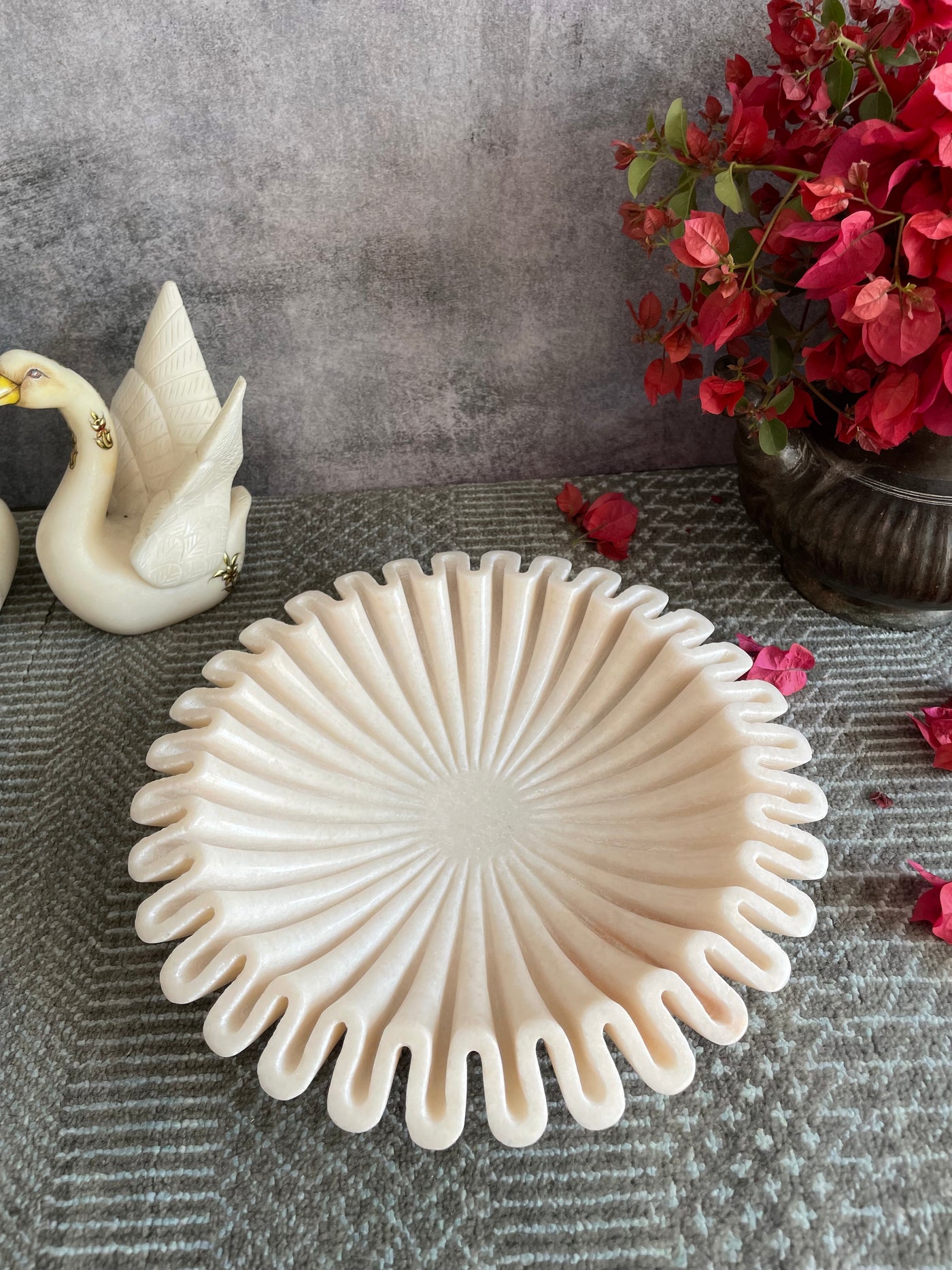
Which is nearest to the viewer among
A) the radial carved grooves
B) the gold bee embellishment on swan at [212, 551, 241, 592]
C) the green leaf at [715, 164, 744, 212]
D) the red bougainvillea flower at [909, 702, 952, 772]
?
the radial carved grooves

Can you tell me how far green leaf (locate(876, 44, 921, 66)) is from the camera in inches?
20.6

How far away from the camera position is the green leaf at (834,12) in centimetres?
53

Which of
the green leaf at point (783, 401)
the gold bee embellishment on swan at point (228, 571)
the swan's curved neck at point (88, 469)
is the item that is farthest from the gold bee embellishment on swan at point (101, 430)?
the green leaf at point (783, 401)

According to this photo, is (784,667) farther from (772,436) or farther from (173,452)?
(173,452)

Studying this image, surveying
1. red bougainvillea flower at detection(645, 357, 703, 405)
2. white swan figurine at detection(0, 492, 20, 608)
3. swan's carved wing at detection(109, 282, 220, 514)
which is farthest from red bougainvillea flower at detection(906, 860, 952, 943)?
white swan figurine at detection(0, 492, 20, 608)

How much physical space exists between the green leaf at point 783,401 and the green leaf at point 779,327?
50 mm

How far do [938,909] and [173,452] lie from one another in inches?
25.8

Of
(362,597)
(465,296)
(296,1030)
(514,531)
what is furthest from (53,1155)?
(465,296)

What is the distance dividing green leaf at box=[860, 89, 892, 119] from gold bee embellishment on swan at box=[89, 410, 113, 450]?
58 centimetres

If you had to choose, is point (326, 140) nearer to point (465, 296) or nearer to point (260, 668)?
point (465, 296)

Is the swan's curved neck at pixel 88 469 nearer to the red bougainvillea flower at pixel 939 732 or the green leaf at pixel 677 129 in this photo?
the green leaf at pixel 677 129

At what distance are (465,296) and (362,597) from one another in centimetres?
32

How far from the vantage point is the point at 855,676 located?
0.73 meters

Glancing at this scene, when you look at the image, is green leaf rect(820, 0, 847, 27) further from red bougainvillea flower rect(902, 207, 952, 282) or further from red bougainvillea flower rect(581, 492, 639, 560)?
red bougainvillea flower rect(581, 492, 639, 560)
